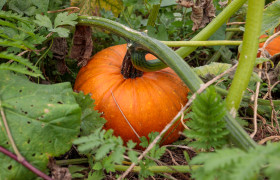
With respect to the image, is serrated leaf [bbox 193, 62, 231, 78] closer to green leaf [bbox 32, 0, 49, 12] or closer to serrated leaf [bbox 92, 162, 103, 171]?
serrated leaf [bbox 92, 162, 103, 171]

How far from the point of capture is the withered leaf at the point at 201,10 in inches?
69.6

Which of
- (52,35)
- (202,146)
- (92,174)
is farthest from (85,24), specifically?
(202,146)

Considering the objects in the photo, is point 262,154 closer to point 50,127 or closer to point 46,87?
point 50,127

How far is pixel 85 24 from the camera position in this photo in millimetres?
1778

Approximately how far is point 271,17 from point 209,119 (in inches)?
38.9

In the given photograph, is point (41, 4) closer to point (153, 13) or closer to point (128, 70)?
point (128, 70)

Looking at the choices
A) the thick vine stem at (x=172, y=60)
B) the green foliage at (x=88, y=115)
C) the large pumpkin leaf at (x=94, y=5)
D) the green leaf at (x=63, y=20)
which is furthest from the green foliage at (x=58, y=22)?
the green foliage at (x=88, y=115)

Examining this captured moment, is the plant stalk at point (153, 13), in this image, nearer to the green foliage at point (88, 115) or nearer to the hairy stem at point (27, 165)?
the green foliage at point (88, 115)

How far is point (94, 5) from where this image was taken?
77.9 inches

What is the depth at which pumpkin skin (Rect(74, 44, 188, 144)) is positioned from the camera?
162cm

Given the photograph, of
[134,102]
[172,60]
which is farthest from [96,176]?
[172,60]

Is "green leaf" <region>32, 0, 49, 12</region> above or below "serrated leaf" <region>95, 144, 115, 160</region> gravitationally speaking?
above

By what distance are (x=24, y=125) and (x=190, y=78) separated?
673mm

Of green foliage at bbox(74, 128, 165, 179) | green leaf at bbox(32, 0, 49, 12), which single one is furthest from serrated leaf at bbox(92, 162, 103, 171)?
green leaf at bbox(32, 0, 49, 12)
